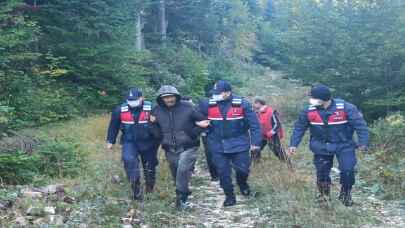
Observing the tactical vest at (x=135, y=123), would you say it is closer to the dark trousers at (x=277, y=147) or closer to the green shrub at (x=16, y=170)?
the green shrub at (x=16, y=170)

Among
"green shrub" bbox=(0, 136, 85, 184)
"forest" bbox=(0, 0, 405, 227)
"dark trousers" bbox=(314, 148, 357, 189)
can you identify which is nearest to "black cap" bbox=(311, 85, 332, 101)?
"dark trousers" bbox=(314, 148, 357, 189)

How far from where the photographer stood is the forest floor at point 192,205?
6516 millimetres

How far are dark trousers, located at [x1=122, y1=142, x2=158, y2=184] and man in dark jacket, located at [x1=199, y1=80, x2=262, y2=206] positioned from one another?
1012 millimetres

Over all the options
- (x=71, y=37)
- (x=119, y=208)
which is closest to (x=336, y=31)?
(x=71, y=37)

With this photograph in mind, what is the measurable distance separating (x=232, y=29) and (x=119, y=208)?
35.4 meters

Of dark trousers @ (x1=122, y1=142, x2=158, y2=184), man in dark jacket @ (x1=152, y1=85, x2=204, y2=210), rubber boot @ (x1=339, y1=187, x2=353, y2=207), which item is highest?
man in dark jacket @ (x1=152, y1=85, x2=204, y2=210)

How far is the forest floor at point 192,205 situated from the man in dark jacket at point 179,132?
43cm

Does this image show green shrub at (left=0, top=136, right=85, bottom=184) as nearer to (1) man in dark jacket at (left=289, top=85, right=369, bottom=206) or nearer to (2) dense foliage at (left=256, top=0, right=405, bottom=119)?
(1) man in dark jacket at (left=289, top=85, right=369, bottom=206)

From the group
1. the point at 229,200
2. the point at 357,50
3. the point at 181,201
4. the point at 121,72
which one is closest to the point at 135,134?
the point at 181,201

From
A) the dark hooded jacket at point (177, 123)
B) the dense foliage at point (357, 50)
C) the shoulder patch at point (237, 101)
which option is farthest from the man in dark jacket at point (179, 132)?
the dense foliage at point (357, 50)

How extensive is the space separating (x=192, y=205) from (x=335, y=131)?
98.7 inches

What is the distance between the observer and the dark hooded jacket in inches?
303

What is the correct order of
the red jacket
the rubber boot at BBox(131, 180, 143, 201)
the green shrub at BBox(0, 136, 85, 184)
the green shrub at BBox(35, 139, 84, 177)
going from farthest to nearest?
1. the red jacket
2. the green shrub at BBox(35, 139, 84, 177)
3. the green shrub at BBox(0, 136, 85, 184)
4. the rubber boot at BBox(131, 180, 143, 201)

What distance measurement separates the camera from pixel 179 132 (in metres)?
7.71
